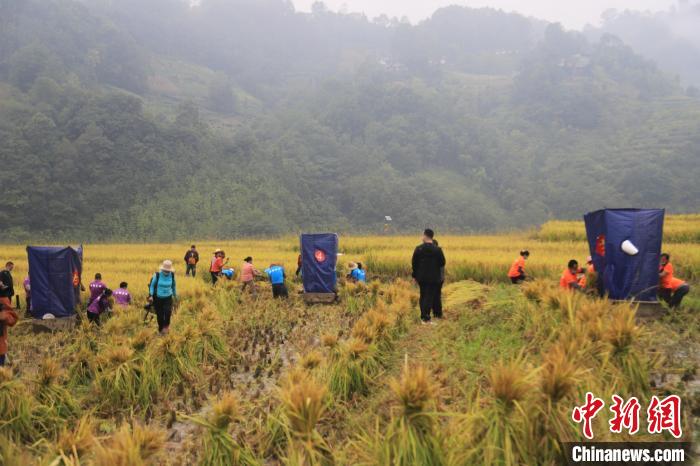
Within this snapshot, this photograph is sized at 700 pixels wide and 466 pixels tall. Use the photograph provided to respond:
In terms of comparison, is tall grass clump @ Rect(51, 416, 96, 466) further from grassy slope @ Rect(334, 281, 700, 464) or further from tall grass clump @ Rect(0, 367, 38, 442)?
grassy slope @ Rect(334, 281, 700, 464)

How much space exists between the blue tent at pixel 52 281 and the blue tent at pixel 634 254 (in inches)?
422

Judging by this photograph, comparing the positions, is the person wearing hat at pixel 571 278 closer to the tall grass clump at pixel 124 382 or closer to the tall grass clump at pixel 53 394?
the tall grass clump at pixel 124 382

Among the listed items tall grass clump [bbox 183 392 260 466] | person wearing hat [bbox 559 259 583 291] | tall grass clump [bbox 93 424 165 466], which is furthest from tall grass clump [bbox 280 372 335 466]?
person wearing hat [bbox 559 259 583 291]

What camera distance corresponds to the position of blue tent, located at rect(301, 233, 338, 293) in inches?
527

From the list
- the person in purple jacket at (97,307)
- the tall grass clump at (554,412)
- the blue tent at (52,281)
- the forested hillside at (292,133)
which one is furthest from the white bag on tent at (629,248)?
the forested hillside at (292,133)

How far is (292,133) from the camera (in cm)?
7850

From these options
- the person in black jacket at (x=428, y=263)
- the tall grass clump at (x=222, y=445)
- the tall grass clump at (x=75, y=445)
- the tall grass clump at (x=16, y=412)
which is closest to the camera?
the tall grass clump at (x=75, y=445)

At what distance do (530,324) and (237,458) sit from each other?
464cm

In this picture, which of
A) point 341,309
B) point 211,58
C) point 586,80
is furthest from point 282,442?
point 211,58

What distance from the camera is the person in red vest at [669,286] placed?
8.93 m

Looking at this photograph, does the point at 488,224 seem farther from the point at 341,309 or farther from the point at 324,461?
the point at 324,461

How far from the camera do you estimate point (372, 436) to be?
432cm

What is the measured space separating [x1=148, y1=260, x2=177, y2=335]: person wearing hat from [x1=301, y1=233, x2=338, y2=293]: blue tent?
4759 millimetres

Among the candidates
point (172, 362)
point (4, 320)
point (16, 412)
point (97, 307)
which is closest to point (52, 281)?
point (97, 307)
